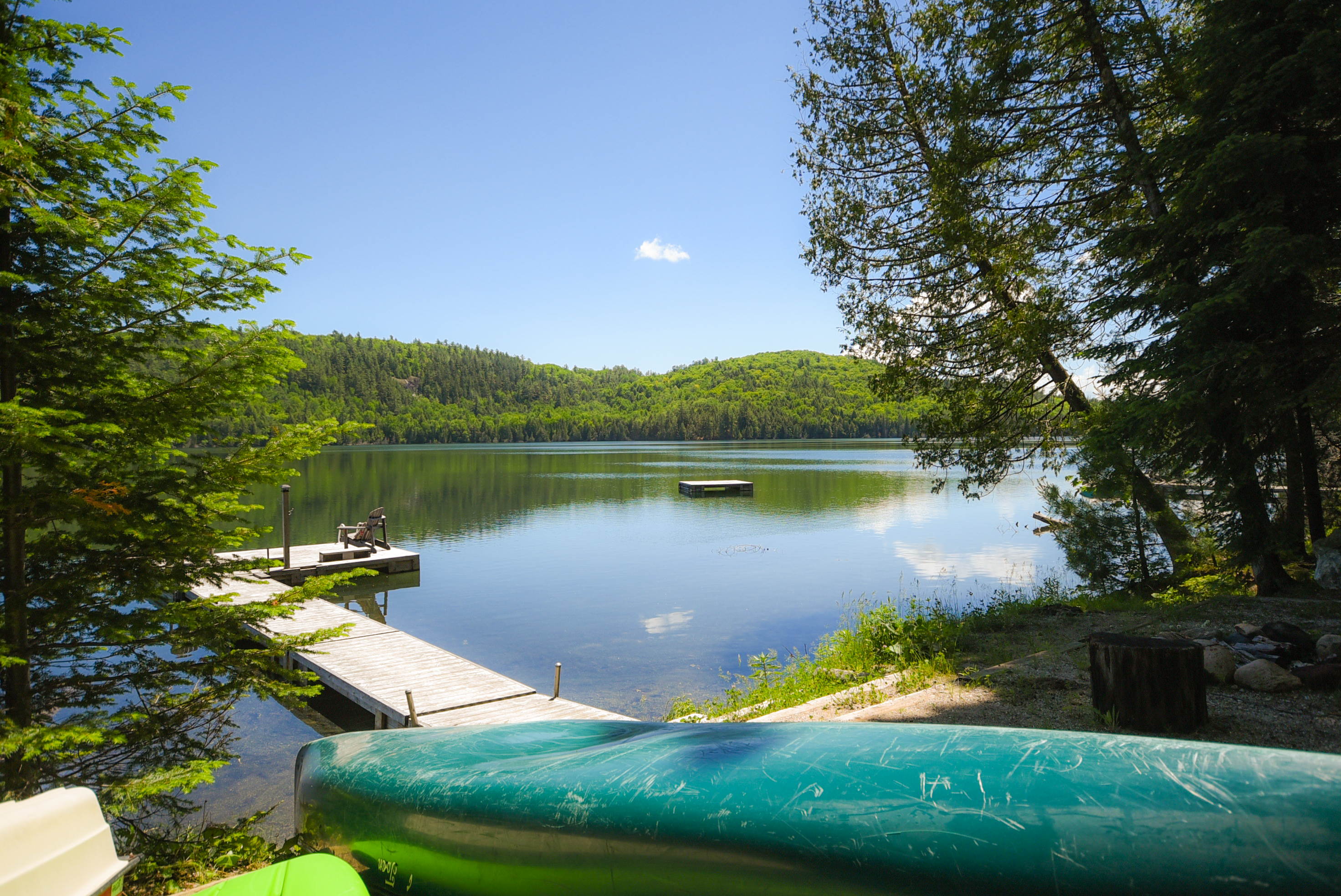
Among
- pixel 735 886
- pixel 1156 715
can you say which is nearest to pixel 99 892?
pixel 735 886

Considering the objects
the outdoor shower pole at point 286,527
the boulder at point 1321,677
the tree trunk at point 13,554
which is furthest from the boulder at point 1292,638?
the outdoor shower pole at point 286,527

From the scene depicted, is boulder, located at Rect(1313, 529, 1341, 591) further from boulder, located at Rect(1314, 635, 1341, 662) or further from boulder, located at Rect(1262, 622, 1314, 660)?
boulder, located at Rect(1314, 635, 1341, 662)

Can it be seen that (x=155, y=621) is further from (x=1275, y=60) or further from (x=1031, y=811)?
(x=1275, y=60)

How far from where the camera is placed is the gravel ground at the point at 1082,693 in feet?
15.4

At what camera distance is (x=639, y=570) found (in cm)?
2088

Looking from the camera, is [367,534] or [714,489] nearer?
[367,534]

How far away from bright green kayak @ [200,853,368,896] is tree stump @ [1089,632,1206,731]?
4.81 m

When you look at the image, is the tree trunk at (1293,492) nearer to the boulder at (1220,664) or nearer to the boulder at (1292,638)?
the boulder at (1292,638)

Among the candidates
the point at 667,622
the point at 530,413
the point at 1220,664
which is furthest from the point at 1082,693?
the point at 530,413

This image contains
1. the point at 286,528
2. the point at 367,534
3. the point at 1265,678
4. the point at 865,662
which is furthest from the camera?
the point at 367,534

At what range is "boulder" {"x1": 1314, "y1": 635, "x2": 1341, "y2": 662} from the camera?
18.4 feet

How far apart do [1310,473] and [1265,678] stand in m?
5.95

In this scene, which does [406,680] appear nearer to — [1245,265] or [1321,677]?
[1321,677]

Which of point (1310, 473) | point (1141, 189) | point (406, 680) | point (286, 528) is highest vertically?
point (1141, 189)
